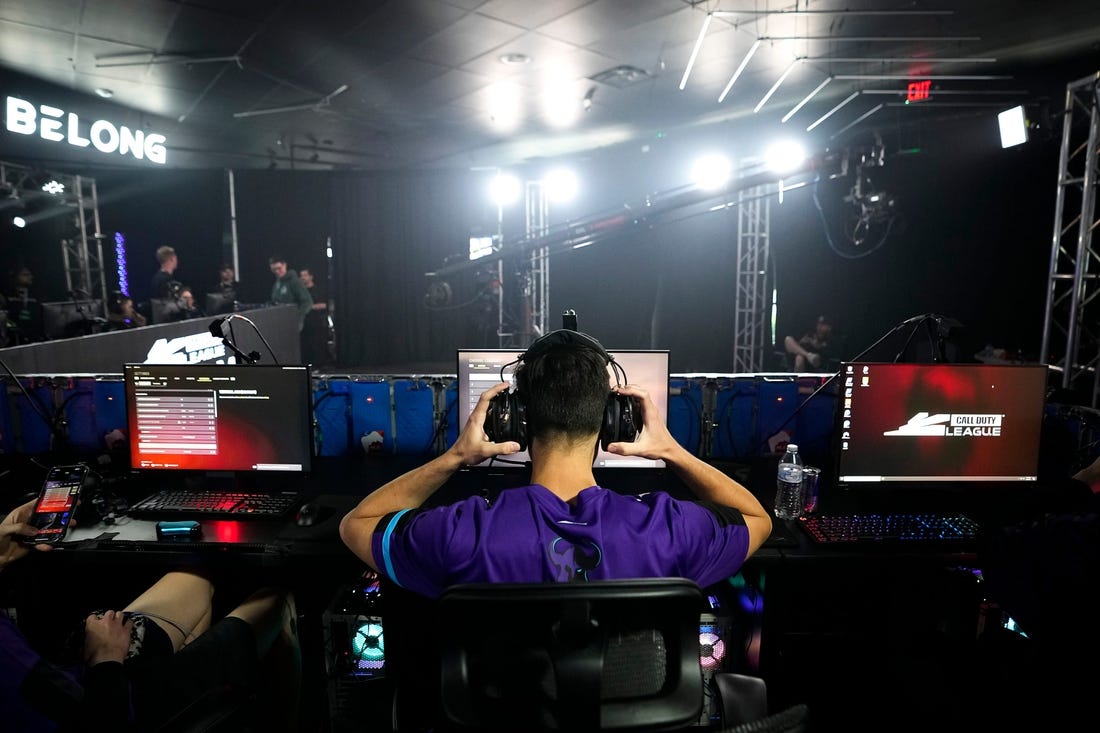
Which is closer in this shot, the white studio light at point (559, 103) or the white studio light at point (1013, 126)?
the white studio light at point (1013, 126)

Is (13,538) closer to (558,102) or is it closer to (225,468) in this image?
(225,468)

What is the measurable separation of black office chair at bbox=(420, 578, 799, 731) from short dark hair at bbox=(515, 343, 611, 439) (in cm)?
42

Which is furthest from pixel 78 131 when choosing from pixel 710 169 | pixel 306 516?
pixel 710 169

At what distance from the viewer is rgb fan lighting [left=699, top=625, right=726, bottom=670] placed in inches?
74.7

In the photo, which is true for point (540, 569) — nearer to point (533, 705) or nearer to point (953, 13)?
point (533, 705)

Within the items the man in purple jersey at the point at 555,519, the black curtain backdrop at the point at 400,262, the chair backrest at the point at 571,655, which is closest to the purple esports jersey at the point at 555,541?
the man in purple jersey at the point at 555,519

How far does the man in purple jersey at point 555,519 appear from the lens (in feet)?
3.49

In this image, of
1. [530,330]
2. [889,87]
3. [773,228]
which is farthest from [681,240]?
[889,87]

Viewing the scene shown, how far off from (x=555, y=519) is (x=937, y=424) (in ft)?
5.39

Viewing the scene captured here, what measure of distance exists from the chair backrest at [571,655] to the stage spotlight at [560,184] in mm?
8511

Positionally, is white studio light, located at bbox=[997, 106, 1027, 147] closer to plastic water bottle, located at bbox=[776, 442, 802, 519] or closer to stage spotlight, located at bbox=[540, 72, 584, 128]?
stage spotlight, located at bbox=[540, 72, 584, 128]

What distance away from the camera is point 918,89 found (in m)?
5.55

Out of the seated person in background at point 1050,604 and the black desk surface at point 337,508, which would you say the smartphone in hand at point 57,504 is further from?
the seated person in background at point 1050,604

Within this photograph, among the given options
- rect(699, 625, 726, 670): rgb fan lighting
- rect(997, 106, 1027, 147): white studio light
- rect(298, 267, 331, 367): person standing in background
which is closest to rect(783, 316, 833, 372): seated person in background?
rect(997, 106, 1027, 147): white studio light
